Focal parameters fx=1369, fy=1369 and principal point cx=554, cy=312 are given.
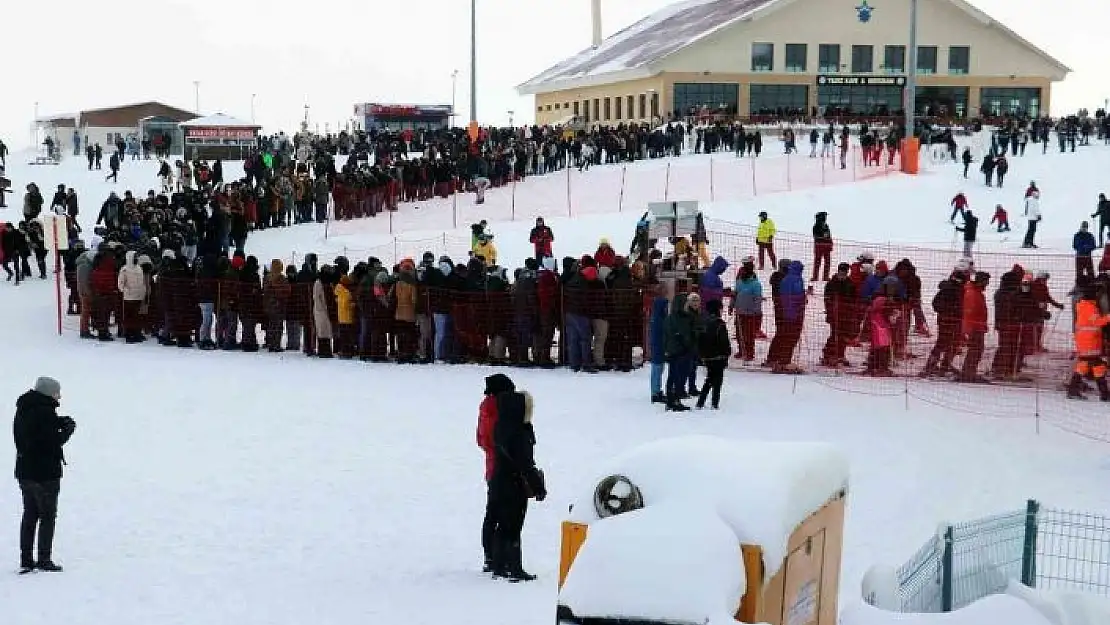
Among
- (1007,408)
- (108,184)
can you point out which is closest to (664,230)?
(1007,408)

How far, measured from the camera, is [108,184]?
43281 millimetres

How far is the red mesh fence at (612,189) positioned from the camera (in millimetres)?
34438

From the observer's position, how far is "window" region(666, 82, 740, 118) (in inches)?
2366

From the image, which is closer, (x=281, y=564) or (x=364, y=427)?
(x=281, y=564)

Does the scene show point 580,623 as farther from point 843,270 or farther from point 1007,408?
point 843,270

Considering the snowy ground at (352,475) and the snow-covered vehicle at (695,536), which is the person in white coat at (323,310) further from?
the snow-covered vehicle at (695,536)

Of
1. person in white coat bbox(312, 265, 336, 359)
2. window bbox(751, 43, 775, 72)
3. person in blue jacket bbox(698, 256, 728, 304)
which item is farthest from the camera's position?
window bbox(751, 43, 775, 72)

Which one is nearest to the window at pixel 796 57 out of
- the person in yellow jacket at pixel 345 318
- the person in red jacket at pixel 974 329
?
the person in yellow jacket at pixel 345 318

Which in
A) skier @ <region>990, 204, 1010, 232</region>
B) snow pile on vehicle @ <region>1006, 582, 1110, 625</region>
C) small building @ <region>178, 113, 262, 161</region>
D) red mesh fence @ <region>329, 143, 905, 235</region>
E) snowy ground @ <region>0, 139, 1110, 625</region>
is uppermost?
small building @ <region>178, 113, 262, 161</region>

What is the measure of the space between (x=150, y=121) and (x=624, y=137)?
22.4 metres

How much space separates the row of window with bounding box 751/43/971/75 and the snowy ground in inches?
1721

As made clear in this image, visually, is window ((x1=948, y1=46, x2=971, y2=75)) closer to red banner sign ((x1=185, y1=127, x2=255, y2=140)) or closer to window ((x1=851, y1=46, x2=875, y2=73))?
window ((x1=851, y1=46, x2=875, y2=73))

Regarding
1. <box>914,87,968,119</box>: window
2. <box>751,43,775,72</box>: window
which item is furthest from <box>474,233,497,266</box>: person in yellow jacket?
<box>914,87,968,119</box>: window

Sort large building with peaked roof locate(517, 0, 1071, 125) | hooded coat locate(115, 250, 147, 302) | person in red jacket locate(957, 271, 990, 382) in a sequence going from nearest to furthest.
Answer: person in red jacket locate(957, 271, 990, 382), hooded coat locate(115, 250, 147, 302), large building with peaked roof locate(517, 0, 1071, 125)
